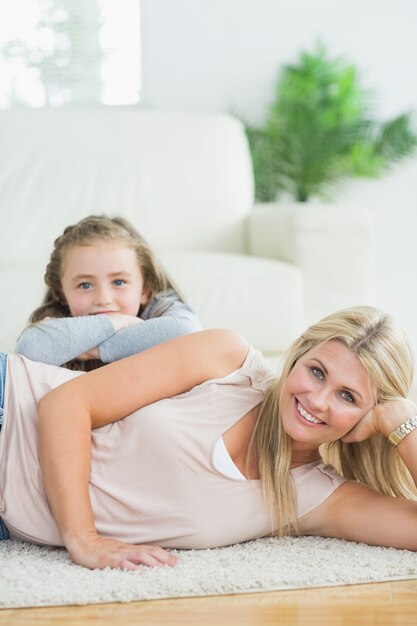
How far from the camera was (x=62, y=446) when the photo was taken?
1.64 meters

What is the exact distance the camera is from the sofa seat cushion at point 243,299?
317cm

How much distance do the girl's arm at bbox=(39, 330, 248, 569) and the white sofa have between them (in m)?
1.43

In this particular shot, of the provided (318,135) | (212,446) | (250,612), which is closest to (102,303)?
(212,446)

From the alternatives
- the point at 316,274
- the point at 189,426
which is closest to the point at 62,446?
the point at 189,426

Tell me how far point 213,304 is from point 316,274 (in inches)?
18.8

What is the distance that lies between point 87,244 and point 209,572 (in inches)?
36.9

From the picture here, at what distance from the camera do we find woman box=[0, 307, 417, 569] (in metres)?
1.62

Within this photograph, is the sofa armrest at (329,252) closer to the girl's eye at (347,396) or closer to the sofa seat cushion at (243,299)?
the sofa seat cushion at (243,299)

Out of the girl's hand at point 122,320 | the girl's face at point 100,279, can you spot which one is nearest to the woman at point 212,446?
the girl's hand at point 122,320

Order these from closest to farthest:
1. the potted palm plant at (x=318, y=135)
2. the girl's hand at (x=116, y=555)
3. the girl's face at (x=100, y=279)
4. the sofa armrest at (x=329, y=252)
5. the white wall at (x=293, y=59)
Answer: the girl's hand at (x=116, y=555), the girl's face at (x=100, y=279), the sofa armrest at (x=329, y=252), the potted palm plant at (x=318, y=135), the white wall at (x=293, y=59)

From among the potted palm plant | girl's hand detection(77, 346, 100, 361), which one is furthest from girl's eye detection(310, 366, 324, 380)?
the potted palm plant

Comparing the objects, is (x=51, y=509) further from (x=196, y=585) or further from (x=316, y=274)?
(x=316, y=274)

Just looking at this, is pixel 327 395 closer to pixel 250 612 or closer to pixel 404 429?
pixel 404 429

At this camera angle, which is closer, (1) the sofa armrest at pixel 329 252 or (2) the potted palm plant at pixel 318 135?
(1) the sofa armrest at pixel 329 252
